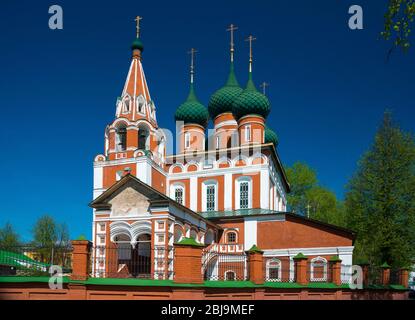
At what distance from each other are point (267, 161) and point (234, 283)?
15081mm

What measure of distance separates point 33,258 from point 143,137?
576 inches

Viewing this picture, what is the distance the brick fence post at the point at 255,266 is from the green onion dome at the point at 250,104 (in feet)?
58.4

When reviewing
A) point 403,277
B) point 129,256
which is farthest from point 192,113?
point 403,277

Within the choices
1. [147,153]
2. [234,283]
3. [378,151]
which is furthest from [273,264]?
[234,283]

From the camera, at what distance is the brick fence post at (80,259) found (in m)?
9.72

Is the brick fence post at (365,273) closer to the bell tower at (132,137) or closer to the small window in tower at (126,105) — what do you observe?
the bell tower at (132,137)

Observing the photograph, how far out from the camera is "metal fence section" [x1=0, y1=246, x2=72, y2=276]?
36.1 feet

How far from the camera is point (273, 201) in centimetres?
2786

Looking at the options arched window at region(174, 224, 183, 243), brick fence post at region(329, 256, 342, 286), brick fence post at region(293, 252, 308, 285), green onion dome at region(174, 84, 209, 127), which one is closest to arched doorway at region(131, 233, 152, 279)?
arched window at region(174, 224, 183, 243)

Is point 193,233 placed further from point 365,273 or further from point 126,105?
point 126,105

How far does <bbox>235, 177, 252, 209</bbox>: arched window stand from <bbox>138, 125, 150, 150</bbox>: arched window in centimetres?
585

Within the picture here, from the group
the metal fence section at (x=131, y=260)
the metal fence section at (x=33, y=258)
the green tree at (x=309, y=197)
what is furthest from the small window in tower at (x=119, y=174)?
the green tree at (x=309, y=197)

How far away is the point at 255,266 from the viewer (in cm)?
1167
